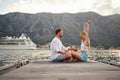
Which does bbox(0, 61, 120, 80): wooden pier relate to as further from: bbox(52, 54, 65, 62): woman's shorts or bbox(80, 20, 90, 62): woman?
bbox(80, 20, 90, 62): woman

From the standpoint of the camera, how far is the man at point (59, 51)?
893cm

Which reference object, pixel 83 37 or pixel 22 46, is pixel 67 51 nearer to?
pixel 83 37

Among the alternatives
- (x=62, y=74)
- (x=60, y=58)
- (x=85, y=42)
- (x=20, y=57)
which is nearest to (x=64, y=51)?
(x=60, y=58)

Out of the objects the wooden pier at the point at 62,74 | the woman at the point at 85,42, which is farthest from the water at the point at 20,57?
the wooden pier at the point at 62,74

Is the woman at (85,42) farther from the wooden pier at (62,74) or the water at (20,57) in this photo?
the water at (20,57)

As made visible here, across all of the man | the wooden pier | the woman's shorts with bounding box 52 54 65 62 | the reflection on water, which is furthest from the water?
the wooden pier

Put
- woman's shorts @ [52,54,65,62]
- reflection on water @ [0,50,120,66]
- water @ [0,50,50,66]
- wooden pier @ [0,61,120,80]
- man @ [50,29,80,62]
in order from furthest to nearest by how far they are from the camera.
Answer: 1. reflection on water @ [0,50,120,66]
2. water @ [0,50,50,66]
3. woman's shorts @ [52,54,65,62]
4. man @ [50,29,80,62]
5. wooden pier @ [0,61,120,80]

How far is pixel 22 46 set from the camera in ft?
374

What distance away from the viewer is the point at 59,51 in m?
8.88

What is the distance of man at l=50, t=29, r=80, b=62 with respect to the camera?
8.93m

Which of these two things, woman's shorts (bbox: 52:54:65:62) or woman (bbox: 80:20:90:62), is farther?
woman (bbox: 80:20:90:62)

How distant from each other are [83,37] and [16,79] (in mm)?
5469

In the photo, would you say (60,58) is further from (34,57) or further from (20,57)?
(20,57)

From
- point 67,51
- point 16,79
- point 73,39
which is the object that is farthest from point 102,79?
point 73,39
